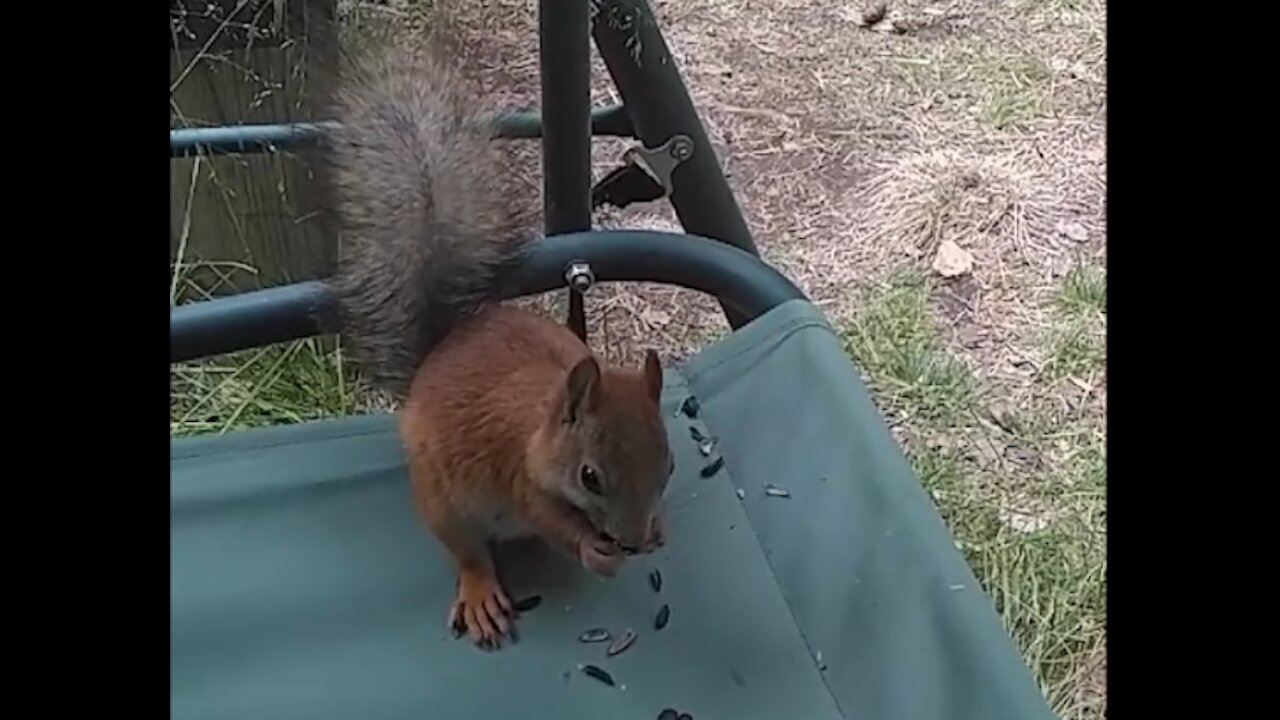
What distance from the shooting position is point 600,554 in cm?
112

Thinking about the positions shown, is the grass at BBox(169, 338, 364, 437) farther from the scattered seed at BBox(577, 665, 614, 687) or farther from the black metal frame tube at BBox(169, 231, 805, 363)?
the scattered seed at BBox(577, 665, 614, 687)

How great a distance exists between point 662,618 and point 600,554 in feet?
0.24

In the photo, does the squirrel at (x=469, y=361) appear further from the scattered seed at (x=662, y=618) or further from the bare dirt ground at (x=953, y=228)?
the bare dirt ground at (x=953, y=228)

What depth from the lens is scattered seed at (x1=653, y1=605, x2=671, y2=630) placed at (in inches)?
45.6

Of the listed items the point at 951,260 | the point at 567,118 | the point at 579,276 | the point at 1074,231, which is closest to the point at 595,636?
the point at 579,276

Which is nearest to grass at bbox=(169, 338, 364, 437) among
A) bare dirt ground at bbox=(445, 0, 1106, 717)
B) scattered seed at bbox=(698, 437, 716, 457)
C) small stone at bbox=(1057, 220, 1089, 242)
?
bare dirt ground at bbox=(445, 0, 1106, 717)


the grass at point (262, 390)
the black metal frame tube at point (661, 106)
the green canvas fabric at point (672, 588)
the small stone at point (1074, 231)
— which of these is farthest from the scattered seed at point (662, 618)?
the small stone at point (1074, 231)

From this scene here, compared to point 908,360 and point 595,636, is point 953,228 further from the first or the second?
point 595,636

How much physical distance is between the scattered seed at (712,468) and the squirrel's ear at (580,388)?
0.59 feet

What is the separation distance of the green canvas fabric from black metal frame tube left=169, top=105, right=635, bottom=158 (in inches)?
10.5
